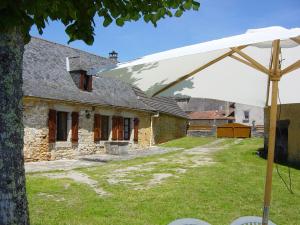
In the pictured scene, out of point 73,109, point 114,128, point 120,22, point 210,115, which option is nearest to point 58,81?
point 73,109

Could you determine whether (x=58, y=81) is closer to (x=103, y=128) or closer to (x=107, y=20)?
(x=103, y=128)

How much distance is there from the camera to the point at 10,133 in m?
3.39

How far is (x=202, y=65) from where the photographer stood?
4723mm

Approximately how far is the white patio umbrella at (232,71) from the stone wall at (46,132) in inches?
494

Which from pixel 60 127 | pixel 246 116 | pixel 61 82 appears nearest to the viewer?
pixel 60 127

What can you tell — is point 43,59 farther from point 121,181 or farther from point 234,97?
point 234,97

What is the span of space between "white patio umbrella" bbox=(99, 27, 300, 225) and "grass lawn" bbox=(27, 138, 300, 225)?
2.75 metres

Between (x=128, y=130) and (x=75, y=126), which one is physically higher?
(x=75, y=126)

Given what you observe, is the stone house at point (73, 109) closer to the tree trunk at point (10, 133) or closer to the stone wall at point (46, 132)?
the stone wall at point (46, 132)

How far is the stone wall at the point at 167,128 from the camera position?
2745cm

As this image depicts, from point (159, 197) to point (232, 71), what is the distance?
4.54 metres

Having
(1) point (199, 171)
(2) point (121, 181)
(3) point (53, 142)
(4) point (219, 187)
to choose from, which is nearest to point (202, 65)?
(4) point (219, 187)

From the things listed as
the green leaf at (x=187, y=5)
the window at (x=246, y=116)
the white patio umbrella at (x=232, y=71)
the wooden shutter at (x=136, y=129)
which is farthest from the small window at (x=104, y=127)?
the window at (x=246, y=116)

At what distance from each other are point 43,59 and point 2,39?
17301 millimetres
